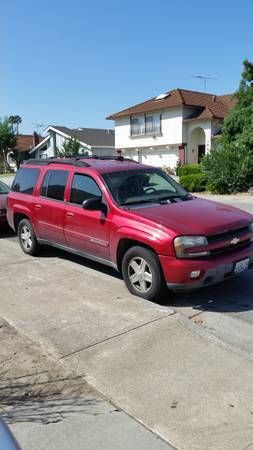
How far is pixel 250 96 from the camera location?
26547 mm

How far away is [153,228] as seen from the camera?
18.3 ft

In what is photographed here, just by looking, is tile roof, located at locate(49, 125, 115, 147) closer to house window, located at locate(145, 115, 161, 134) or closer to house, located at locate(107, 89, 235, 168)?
house, located at locate(107, 89, 235, 168)

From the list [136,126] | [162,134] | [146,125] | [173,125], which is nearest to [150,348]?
[173,125]

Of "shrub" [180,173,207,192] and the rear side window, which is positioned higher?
the rear side window

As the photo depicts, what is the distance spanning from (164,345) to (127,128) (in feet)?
132

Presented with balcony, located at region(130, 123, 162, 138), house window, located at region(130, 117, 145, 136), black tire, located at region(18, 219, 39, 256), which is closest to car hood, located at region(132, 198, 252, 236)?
black tire, located at region(18, 219, 39, 256)

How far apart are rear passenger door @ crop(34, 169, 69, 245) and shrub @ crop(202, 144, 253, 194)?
16.4 meters

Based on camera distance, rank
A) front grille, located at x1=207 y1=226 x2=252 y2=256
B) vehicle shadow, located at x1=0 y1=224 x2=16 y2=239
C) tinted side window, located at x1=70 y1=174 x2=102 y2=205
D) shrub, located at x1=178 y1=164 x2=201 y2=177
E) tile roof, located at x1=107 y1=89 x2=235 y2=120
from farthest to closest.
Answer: tile roof, located at x1=107 y1=89 x2=235 y2=120, shrub, located at x1=178 y1=164 x2=201 y2=177, vehicle shadow, located at x1=0 y1=224 x2=16 y2=239, tinted side window, located at x1=70 y1=174 x2=102 y2=205, front grille, located at x1=207 y1=226 x2=252 y2=256

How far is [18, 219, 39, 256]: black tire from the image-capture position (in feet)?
27.4

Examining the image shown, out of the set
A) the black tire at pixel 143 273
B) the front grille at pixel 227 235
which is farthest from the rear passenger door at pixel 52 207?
the front grille at pixel 227 235

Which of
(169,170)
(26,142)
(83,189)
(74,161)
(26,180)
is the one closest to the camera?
(83,189)

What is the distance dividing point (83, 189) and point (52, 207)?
82 cm

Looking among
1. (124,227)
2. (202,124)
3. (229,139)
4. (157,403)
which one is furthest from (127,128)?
(157,403)

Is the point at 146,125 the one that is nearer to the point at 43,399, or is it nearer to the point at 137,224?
the point at 137,224
